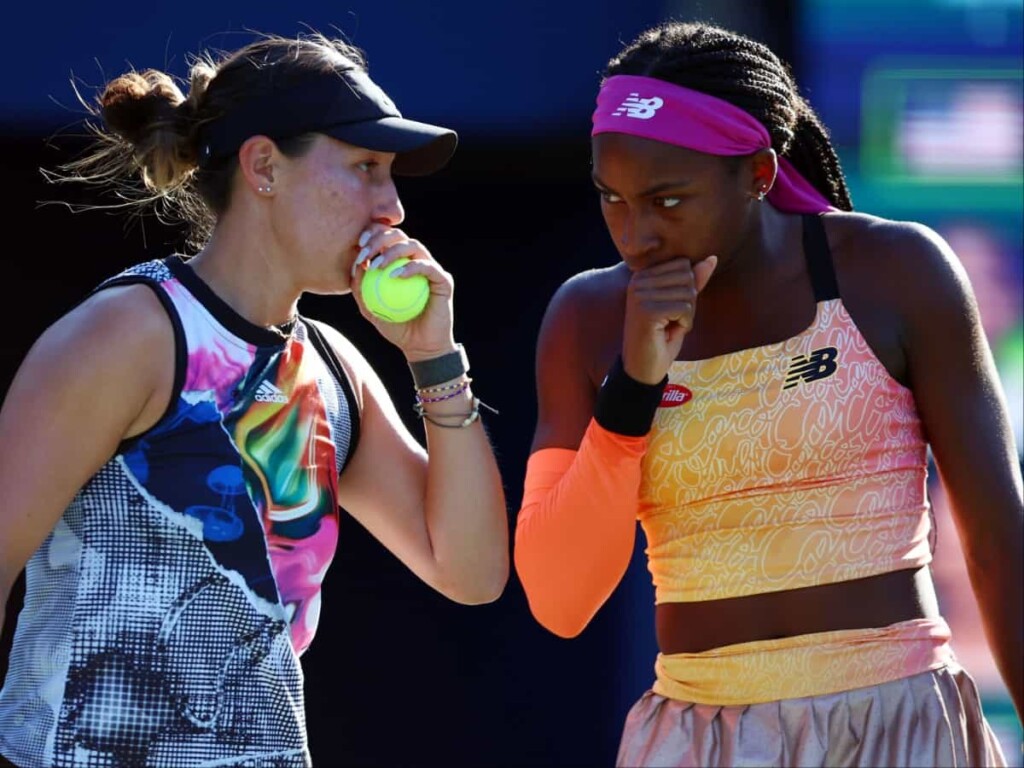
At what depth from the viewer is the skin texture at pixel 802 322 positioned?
252cm

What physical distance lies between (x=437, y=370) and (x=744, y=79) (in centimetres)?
75

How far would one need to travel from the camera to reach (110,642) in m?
2.46

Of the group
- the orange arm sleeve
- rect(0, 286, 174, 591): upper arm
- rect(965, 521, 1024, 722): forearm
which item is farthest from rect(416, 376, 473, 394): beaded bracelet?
rect(965, 521, 1024, 722): forearm

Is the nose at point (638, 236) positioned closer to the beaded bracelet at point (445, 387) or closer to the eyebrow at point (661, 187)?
the eyebrow at point (661, 187)

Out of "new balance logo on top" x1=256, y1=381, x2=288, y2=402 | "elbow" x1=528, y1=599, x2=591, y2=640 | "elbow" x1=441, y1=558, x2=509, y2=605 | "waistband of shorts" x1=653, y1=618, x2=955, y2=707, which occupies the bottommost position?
"waistband of shorts" x1=653, y1=618, x2=955, y2=707

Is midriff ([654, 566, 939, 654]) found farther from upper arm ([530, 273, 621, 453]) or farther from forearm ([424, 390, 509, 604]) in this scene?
forearm ([424, 390, 509, 604])

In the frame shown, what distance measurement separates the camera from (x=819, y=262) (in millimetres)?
2668

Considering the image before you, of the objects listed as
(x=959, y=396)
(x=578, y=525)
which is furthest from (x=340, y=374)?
(x=959, y=396)

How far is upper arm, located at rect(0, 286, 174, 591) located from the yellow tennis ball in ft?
1.42

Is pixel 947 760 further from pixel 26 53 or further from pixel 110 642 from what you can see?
pixel 26 53

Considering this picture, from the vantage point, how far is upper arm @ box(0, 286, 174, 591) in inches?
96.7

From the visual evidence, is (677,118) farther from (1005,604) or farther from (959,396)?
(1005,604)

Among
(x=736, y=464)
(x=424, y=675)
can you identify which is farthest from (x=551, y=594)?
(x=424, y=675)

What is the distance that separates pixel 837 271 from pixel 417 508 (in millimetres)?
885
